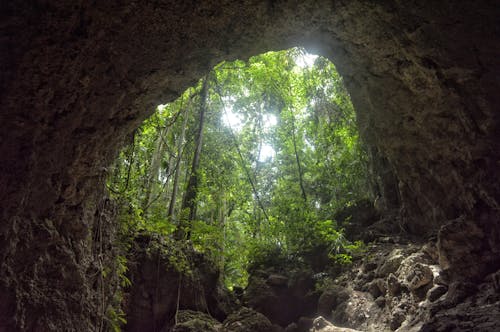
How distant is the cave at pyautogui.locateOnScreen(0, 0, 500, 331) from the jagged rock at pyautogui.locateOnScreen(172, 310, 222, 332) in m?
2.56

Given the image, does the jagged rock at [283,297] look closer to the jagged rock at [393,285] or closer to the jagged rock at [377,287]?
the jagged rock at [377,287]

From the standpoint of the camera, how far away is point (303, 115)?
16250 mm

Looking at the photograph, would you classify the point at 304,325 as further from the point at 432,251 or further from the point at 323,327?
the point at 432,251

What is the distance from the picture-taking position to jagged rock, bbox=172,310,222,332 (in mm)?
6414

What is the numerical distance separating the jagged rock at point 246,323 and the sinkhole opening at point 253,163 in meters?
1.59

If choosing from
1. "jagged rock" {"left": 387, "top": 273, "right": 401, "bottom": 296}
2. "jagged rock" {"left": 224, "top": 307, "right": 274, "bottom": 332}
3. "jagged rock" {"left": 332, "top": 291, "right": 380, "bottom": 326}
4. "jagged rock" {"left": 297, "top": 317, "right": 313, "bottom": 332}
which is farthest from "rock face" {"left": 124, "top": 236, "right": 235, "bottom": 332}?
"jagged rock" {"left": 387, "top": 273, "right": 401, "bottom": 296}

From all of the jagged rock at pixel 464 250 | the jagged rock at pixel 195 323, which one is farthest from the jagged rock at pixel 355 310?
the jagged rock at pixel 195 323

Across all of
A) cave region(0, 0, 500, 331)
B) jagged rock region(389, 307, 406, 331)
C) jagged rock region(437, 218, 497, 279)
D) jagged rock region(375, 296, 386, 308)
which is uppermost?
cave region(0, 0, 500, 331)

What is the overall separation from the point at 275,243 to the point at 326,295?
3143 millimetres

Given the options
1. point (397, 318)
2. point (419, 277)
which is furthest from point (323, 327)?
point (419, 277)

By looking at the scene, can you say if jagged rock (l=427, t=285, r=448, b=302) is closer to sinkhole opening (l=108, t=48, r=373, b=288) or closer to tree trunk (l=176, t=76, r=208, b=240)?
sinkhole opening (l=108, t=48, r=373, b=288)

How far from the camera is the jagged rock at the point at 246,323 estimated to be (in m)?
7.00

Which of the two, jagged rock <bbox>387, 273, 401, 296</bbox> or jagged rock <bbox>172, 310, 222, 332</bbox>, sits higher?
jagged rock <bbox>387, 273, 401, 296</bbox>

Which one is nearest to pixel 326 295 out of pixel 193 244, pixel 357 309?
pixel 357 309
